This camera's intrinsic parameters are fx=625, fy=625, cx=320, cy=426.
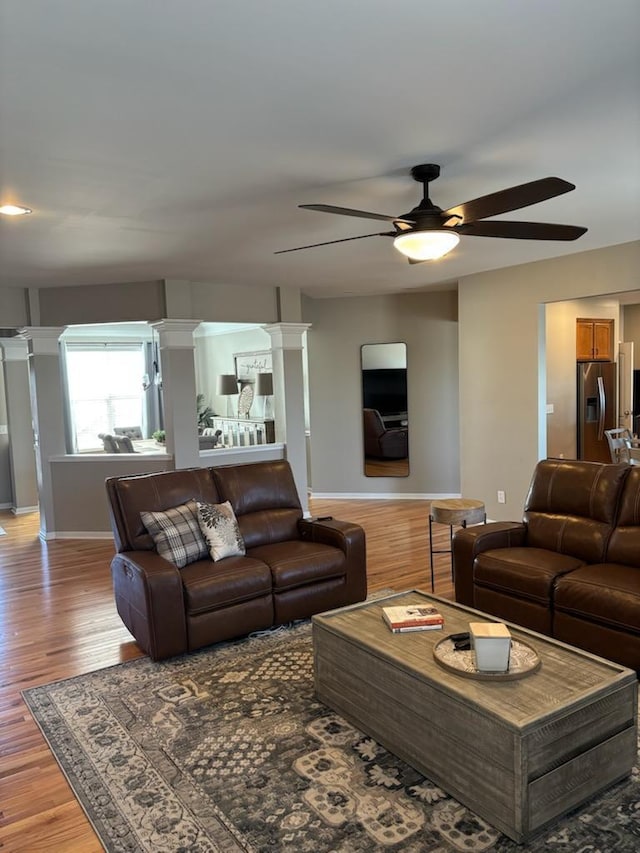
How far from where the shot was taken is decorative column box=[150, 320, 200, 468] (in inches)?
241

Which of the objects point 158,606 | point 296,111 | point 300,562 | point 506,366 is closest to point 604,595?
point 300,562

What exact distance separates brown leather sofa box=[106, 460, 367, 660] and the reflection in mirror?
3520 mm

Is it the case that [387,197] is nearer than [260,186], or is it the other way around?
[260,186]

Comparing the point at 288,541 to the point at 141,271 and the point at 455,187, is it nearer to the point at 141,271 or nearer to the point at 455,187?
the point at 455,187

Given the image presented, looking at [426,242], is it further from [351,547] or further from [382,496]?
[382,496]

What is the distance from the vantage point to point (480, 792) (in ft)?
6.98

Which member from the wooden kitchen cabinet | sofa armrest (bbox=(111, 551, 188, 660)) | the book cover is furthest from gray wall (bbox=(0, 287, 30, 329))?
the wooden kitchen cabinet

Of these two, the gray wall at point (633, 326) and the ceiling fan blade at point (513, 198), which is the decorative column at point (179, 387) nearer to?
the ceiling fan blade at point (513, 198)

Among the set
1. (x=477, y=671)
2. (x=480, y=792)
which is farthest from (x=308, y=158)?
(x=480, y=792)

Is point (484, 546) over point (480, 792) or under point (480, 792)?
over

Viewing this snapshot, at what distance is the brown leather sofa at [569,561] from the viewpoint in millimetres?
3062

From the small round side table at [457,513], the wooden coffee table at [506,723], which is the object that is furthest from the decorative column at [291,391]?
the wooden coffee table at [506,723]

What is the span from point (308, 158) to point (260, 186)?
0.45 metres

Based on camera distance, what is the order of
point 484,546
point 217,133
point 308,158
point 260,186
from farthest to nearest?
point 484,546 < point 260,186 < point 308,158 < point 217,133
